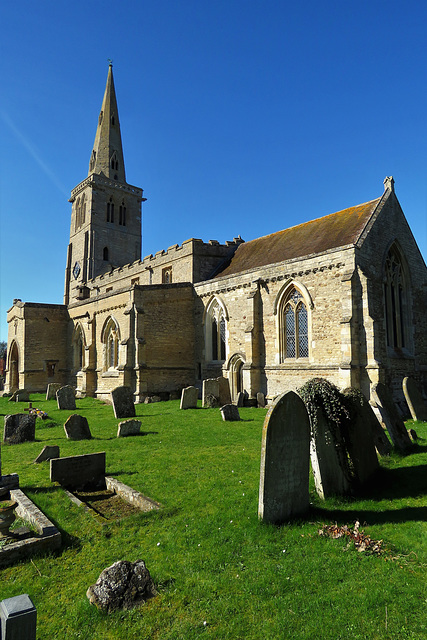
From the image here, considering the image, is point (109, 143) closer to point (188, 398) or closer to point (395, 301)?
point (188, 398)

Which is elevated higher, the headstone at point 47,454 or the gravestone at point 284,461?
the gravestone at point 284,461

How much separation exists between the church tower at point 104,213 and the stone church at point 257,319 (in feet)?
40.7

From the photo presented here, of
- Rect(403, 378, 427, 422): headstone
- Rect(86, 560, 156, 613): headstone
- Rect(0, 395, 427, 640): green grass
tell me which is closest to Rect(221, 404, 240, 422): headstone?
Rect(403, 378, 427, 422): headstone

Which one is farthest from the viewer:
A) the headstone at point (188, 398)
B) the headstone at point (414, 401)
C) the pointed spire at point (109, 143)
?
the pointed spire at point (109, 143)

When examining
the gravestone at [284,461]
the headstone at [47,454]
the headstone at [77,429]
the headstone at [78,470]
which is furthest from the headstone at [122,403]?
the gravestone at [284,461]

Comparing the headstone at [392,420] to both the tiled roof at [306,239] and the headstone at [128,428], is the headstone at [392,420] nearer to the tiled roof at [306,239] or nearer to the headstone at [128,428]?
the headstone at [128,428]

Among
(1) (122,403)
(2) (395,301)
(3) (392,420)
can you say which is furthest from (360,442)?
(2) (395,301)

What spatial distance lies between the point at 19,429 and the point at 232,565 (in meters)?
8.86

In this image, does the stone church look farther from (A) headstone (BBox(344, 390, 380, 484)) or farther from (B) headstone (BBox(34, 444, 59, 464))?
(B) headstone (BBox(34, 444, 59, 464))

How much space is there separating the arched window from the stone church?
0.06 metres

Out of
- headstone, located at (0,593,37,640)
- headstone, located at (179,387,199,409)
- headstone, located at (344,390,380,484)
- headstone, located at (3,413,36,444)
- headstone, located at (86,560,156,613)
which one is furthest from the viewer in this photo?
headstone, located at (179,387,199,409)

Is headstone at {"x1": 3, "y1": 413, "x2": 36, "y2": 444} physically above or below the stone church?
A: below

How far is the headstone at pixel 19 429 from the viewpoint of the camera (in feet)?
36.9

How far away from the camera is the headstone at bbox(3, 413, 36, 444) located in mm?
11250
